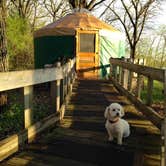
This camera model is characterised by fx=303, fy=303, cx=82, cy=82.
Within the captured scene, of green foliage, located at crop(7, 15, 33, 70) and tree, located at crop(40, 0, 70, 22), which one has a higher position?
tree, located at crop(40, 0, 70, 22)

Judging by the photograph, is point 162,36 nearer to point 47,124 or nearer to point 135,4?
point 135,4

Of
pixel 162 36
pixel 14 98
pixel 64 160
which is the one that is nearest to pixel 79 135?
pixel 64 160

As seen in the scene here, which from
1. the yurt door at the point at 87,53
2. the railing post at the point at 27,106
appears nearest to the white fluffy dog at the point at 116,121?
the railing post at the point at 27,106

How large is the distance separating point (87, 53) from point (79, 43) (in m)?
0.53

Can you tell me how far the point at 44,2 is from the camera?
100 ft

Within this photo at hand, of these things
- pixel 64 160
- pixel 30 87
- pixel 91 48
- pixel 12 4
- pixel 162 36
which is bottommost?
pixel 64 160

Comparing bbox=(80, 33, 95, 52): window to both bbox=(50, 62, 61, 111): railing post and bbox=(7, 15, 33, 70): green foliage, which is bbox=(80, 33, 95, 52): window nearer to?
bbox=(50, 62, 61, 111): railing post

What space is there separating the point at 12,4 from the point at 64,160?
2565cm

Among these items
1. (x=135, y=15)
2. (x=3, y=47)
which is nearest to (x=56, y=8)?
(x=135, y=15)

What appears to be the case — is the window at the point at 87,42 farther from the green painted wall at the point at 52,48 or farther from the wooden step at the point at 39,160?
the wooden step at the point at 39,160

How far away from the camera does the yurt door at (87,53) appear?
12297 millimetres

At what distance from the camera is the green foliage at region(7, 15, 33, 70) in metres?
20.3

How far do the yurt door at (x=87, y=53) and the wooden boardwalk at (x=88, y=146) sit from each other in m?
7.05

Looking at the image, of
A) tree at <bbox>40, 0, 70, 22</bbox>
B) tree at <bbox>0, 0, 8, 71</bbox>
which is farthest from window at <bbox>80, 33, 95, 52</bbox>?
tree at <bbox>40, 0, 70, 22</bbox>
